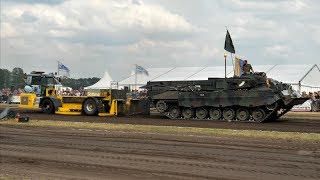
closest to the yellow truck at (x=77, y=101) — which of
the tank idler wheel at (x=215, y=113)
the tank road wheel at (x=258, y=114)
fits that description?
the tank idler wheel at (x=215, y=113)

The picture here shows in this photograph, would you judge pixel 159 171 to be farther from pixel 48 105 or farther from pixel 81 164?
pixel 48 105

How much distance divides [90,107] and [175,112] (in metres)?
5.18

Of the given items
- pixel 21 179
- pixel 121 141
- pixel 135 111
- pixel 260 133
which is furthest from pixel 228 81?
pixel 21 179

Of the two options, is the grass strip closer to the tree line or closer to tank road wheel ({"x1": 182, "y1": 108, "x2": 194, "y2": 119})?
tank road wheel ({"x1": 182, "y1": 108, "x2": 194, "y2": 119})

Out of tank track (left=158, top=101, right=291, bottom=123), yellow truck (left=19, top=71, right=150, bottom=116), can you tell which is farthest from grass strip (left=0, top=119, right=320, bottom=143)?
yellow truck (left=19, top=71, right=150, bottom=116)

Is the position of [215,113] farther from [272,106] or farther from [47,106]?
[47,106]

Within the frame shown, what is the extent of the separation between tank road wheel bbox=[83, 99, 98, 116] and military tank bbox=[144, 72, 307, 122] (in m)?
3.34

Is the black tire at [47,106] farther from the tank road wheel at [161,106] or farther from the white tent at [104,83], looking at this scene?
the white tent at [104,83]

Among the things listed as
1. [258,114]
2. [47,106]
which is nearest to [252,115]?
[258,114]

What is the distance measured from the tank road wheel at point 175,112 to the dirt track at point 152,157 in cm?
1045

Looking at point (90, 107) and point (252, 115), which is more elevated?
point (90, 107)

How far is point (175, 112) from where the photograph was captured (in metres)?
26.9

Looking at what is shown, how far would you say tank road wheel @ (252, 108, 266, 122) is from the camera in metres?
24.4

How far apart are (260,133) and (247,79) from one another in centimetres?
799
